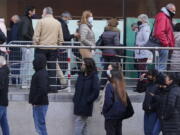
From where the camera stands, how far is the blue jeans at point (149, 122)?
14023mm

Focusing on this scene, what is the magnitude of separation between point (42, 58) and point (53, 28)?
1372 millimetres

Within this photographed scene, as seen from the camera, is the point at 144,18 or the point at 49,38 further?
the point at 144,18

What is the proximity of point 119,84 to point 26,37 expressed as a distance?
2929mm

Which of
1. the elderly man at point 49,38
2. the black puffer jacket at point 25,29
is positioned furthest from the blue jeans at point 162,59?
the black puffer jacket at point 25,29

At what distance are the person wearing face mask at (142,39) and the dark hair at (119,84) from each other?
7.31 ft

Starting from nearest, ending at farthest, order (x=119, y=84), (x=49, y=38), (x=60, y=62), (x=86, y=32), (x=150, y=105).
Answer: (x=119, y=84)
(x=150, y=105)
(x=60, y=62)
(x=49, y=38)
(x=86, y=32)

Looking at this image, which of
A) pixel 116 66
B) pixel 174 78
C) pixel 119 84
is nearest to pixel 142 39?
pixel 116 66

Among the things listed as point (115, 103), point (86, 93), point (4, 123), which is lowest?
point (4, 123)

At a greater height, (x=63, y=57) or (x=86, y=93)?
(x=63, y=57)

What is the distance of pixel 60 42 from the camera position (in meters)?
15.3

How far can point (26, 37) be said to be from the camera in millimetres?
15703

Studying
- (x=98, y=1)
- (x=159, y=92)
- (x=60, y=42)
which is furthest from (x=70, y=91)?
(x=98, y=1)

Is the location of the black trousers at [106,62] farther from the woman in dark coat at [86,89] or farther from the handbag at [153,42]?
the woman in dark coat at [86,89]

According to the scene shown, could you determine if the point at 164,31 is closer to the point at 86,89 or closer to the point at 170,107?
the point at 86,89
